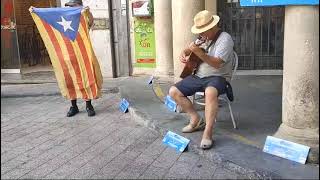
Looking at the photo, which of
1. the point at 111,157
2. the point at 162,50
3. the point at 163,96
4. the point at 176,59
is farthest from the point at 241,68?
the point at 111,157

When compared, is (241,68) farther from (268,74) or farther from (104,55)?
(104,55)

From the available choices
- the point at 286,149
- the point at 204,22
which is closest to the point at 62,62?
the point at 204,22

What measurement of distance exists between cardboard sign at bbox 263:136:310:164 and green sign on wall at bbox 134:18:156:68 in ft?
14.4

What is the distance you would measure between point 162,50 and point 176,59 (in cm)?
189

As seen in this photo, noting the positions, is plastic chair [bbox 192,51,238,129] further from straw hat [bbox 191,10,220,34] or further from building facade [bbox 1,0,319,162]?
straw hat [bbox 191,10,220,34]

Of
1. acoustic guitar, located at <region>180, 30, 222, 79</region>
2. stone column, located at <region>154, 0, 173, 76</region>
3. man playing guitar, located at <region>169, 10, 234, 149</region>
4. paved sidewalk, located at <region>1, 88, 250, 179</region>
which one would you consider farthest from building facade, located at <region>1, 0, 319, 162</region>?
paved sidewalk, located at <region>1, 88, 250, 179</region>

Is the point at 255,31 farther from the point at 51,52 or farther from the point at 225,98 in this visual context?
the point at 51,52

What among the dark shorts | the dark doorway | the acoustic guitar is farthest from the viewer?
the dark doorway

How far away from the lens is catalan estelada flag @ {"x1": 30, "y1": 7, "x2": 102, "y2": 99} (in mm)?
5691

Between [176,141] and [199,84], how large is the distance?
2.02 ft

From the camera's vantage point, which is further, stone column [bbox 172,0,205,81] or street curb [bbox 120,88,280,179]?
stone column [bbox 172,0,205,81]

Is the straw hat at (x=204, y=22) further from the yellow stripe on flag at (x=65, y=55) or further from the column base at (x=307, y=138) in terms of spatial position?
the yellow stripe on flag at (x=65, y=55)

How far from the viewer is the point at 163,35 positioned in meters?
7.36

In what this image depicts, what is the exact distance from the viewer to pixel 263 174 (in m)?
3.60
